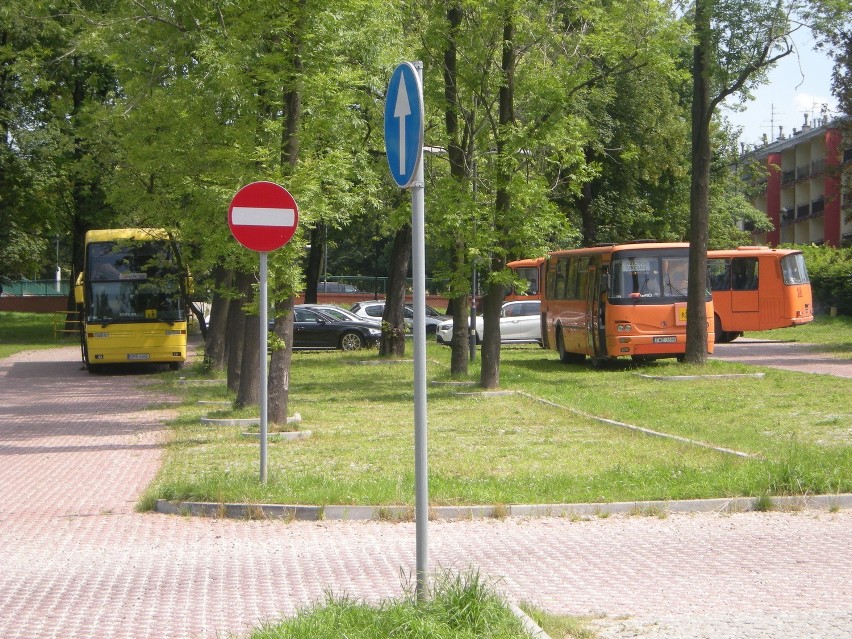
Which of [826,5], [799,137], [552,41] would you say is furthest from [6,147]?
[799,137]

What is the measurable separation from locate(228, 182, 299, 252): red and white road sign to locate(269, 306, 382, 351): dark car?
1064 inches

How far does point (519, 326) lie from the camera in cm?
4031

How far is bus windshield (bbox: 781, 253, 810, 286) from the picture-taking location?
3809 centimetres

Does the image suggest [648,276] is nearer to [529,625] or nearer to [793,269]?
[793,269]

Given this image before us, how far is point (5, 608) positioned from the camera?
706 cm

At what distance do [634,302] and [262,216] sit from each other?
1693 centimetres

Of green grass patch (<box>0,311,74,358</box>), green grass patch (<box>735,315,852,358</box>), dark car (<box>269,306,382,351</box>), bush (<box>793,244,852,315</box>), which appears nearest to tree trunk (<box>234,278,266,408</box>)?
green grass patch (<box>735,315,852,358</box>)

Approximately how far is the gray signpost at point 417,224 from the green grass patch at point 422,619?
161 mm

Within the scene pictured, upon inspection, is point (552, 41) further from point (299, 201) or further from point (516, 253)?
point (299, 201)

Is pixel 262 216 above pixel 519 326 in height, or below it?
above

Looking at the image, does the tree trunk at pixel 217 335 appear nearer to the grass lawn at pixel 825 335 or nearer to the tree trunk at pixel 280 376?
the tree trunk at pixel 280 376

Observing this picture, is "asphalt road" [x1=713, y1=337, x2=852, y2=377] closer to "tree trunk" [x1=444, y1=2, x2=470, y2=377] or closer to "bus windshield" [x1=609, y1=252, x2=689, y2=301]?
"bus windshield" [x1=609, y1=252, x2=689, y2=301]

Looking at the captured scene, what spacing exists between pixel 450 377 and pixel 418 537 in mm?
18348

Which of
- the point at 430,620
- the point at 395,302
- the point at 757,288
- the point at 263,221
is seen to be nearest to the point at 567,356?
the point at 395,302
